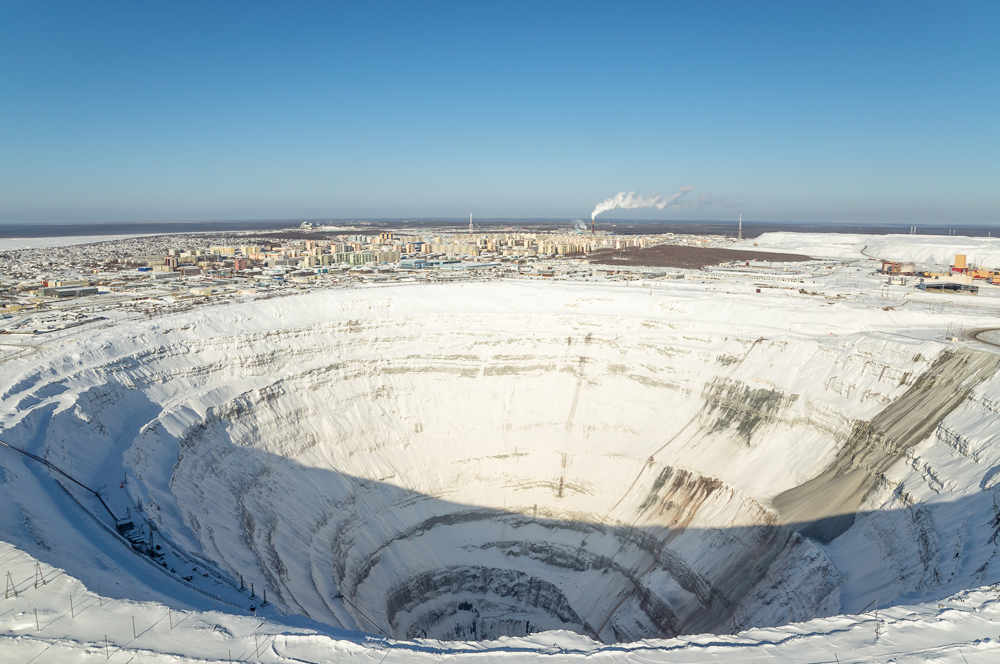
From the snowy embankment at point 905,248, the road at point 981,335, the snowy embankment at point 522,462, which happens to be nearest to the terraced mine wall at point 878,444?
the snowy embankment at point 522,462

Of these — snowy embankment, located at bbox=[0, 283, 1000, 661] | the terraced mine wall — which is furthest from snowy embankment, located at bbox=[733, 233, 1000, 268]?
the terraced mine wall

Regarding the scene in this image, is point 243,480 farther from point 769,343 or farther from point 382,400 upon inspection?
point 769,343

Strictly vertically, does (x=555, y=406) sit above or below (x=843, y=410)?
below

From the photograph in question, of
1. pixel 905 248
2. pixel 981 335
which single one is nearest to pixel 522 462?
pixel 981 335

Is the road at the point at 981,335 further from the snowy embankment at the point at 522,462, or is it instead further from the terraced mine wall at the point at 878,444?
the terraced mine wall at the point at 878,444

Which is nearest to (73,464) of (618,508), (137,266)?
(618,508)

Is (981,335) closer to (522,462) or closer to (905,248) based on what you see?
(522,462)
